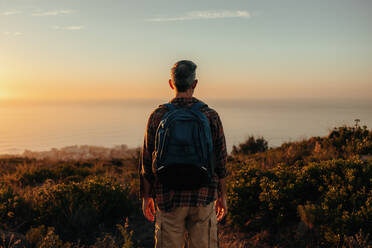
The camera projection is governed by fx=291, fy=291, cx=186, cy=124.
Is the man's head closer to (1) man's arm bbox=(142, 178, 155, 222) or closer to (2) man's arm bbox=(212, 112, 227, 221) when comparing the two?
(2) man's arm bbox=(212, 112, 227, 221)

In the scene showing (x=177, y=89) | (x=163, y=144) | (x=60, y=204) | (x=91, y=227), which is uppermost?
(x=177, y=89)

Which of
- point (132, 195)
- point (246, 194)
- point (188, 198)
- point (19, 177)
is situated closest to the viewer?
point (188, 198)

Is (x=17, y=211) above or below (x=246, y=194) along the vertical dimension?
below

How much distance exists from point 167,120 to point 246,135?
43.9 ft

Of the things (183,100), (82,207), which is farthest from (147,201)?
(82,207)

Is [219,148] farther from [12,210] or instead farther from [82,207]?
[12,210]

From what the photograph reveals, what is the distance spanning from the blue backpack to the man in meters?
0.16

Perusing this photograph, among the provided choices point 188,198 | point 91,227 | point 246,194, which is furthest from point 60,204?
point 188,198

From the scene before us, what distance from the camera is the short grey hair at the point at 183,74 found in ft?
8.48

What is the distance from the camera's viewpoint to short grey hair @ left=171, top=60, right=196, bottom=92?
8.48 ft

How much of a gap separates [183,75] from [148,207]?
1.36m

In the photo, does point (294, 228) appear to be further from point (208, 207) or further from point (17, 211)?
point (17, 211)

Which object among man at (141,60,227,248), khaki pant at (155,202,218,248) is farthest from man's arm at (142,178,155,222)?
khaki pant at (155,202,218,248)

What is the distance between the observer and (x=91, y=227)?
545 cm
